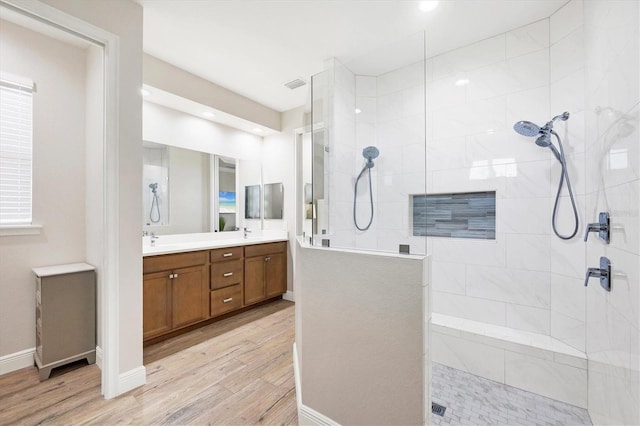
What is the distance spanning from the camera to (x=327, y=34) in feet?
7.27

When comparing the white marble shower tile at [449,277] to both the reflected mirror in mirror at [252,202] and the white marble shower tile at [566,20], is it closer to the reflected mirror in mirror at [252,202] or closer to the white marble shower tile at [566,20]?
the white marble shower tile at [566,20]

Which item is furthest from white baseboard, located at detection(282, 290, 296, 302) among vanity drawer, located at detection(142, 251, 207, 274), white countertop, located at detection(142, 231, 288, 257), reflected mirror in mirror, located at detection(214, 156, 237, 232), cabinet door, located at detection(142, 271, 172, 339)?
cabinet door, located at detection(142, 271, 172, 339)

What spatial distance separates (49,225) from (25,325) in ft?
2.59

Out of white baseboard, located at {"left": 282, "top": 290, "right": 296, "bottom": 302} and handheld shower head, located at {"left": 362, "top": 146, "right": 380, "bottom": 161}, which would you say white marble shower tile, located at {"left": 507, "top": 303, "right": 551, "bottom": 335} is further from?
white baseboard, located at {"left": 282, "top": 290, "right": 296, "bottom": 302}

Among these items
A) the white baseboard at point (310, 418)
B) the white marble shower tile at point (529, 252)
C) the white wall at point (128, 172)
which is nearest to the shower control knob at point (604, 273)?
the white marble shower tile at point (529, 252)

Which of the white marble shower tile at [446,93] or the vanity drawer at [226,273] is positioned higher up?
the white marble shower tile at [446,93]

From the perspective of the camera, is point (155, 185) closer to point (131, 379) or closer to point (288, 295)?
point (131, 379)

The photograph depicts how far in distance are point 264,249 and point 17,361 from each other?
222 centimetres

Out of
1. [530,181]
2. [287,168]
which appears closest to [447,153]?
[530,181]

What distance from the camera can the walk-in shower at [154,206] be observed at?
2.87 m

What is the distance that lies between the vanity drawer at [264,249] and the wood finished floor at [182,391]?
1023mm

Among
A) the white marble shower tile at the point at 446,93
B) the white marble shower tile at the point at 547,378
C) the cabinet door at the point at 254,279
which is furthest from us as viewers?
the cabinet door at the point at 254,279

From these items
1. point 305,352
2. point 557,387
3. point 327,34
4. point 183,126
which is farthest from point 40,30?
point 557,387

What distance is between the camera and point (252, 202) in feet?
12.8
